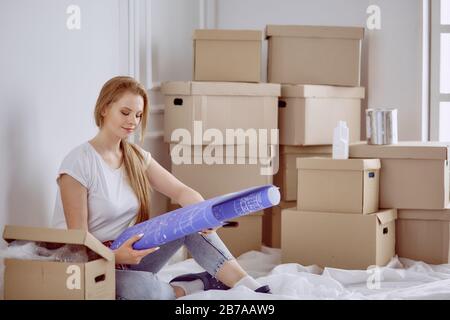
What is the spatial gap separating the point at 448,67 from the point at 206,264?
5.91ft

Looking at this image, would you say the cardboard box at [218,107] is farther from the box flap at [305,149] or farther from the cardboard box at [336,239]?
the cardboard box at [336,239]

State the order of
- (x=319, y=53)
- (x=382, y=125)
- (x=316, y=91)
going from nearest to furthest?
1. (x=382, y=125)
2. (x=316, y=91)
3. (x=319, y=53)

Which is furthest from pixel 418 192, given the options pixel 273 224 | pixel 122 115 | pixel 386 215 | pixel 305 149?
pixel 122 115

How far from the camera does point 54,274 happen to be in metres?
1.85

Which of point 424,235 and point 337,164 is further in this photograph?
point 424,235

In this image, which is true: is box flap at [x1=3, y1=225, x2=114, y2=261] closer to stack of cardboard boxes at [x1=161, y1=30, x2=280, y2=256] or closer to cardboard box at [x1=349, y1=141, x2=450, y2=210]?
stack of cardboard boxes at [x1=161, y1=30, x2=280, y2=256]

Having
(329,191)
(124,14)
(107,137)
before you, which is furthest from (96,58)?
(329,191)

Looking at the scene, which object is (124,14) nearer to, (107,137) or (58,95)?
(58,95)

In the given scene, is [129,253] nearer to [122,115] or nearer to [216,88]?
[122,115]

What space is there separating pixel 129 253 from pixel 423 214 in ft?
4.43

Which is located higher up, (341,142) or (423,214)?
(341,142)

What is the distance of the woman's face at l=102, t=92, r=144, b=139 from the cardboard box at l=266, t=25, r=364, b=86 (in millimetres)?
1210

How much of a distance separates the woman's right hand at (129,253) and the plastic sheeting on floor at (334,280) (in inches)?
8.4

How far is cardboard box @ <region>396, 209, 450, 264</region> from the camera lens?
2941mm
